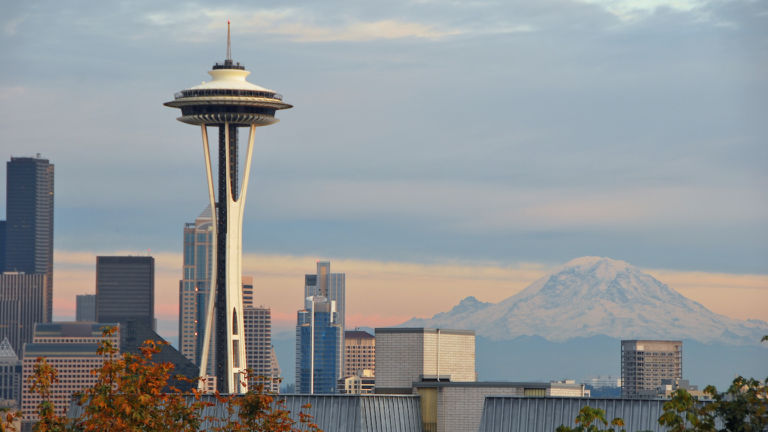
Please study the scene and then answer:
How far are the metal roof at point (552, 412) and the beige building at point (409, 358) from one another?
6.45 meters

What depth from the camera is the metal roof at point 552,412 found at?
6594 centimetres

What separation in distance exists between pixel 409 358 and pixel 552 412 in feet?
35.0

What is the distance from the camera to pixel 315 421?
7119cm

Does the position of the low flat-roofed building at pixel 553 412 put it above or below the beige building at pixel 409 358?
below

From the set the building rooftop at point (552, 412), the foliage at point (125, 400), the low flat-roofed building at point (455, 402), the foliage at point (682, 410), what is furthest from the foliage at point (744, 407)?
the low flat-roofed building at point (455, 402)

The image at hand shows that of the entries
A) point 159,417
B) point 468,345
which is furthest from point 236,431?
point 468,345

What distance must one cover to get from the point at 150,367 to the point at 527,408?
2763 centimetres

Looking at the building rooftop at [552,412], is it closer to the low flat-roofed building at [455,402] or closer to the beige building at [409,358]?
the low flat-roofed building at [455,402]

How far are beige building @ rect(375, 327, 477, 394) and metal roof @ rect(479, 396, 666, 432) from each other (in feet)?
21.2

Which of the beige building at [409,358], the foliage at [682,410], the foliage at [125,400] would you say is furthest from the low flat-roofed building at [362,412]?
the foliage at [682,410]

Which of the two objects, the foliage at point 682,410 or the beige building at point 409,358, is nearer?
the foliage at point 682,410

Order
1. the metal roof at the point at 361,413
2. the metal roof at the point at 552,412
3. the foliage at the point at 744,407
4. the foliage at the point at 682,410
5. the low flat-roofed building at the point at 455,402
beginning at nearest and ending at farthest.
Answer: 1. the foliage at the point at 682,410
2. the foliage at the point at 744,407
3. the metal roof at the point at 552,412
4. the metal roof at the point at 361,413
5. the low flat-roofed building at the point at 455,402

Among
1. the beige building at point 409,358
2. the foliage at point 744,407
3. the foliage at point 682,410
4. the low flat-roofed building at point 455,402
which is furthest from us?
the beige building at point 409,358

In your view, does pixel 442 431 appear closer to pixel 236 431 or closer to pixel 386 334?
pixel 386 334
